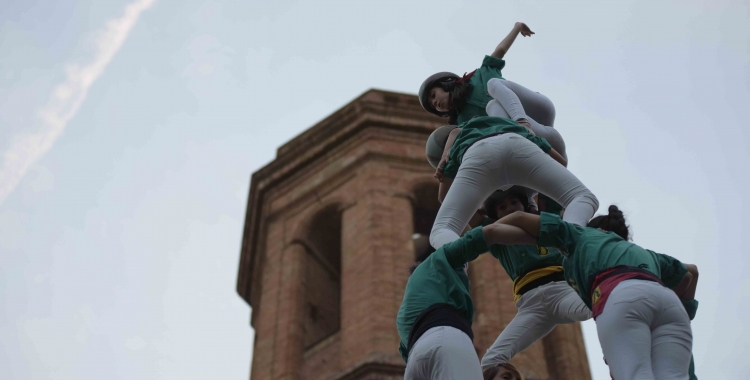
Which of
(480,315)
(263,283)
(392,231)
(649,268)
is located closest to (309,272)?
(263,283)

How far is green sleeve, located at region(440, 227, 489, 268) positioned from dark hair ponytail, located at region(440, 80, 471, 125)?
5.32 feet

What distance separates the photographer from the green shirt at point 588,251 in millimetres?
4316

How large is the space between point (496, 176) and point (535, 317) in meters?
0.69

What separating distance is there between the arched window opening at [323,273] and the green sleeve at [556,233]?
16.9 metres

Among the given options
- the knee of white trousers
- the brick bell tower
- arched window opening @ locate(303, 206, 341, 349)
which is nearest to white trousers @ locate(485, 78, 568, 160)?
the knee of white trousers

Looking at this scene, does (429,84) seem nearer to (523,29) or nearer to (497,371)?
(523,29)

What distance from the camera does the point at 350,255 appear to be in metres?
20.6

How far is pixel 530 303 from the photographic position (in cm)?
526

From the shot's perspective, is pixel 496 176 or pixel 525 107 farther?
pixel 525 107

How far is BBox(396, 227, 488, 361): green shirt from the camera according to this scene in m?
4.46

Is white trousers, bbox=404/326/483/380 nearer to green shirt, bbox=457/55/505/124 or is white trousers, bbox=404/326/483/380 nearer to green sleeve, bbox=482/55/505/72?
green shirt, bbox=457/55/505/124

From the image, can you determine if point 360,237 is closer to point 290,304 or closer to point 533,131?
point 290,304

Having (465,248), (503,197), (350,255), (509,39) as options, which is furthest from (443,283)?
(350,255)

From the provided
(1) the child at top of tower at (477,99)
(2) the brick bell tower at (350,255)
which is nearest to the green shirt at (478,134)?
(1) the child at top of tower at (477,99)
